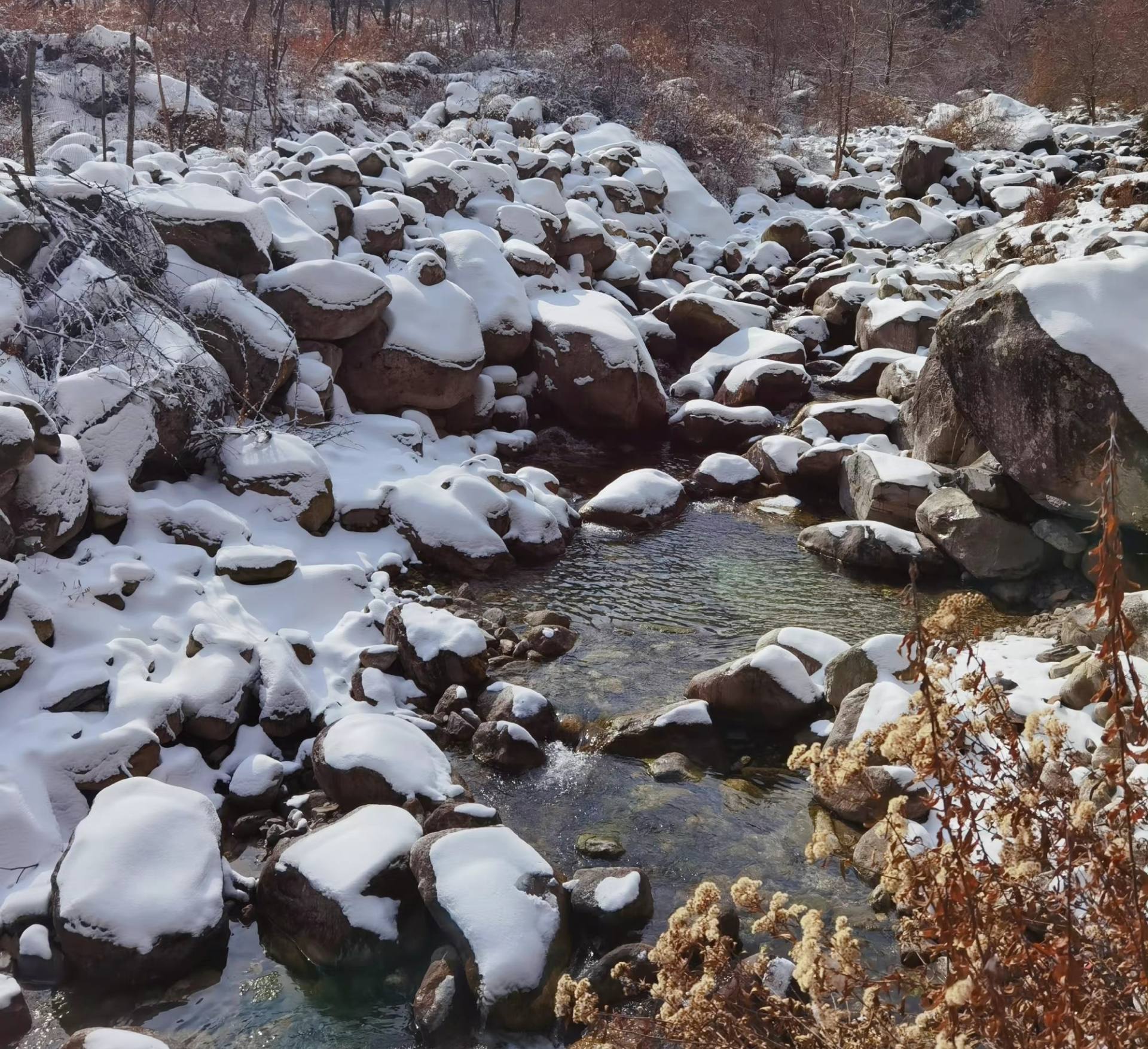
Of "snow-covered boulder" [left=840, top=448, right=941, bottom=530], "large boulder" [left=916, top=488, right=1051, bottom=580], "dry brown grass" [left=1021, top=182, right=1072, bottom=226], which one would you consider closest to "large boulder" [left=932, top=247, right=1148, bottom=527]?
"large boulder" [left=916, top=488, right=1051, bottom=580]

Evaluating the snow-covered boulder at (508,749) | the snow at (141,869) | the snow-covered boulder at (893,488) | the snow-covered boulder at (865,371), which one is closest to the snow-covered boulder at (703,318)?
the snow-covered boulder at (865,371)

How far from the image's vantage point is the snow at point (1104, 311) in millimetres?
6258

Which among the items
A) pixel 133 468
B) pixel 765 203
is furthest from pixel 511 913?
pixel 765 203

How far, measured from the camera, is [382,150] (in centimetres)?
1316

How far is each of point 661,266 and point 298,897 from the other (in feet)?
42.2

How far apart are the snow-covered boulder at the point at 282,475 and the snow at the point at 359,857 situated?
3.57 metres

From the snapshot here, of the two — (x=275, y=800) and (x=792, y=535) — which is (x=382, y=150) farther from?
(x=275, y=800)

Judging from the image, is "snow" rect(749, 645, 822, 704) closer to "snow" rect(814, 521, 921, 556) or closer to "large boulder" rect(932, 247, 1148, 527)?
"large boulder" rect(932, 247, 1148, 527)

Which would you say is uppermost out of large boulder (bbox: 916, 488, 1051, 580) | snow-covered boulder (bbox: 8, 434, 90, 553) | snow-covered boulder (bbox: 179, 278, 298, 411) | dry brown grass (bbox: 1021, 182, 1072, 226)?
dry brown grass (bbox: 1021, 182, 1072, 226)

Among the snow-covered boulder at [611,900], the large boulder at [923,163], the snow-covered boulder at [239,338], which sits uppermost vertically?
the large boulder at [923,163]

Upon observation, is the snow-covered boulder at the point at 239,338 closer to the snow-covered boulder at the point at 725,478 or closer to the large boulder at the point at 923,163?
the snow-covered boulder at the point at 725,478

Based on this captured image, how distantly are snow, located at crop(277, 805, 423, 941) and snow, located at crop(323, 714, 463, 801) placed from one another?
33 cm

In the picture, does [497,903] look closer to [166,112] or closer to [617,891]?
[617,891]

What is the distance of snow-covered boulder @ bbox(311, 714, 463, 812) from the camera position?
15.3ft
